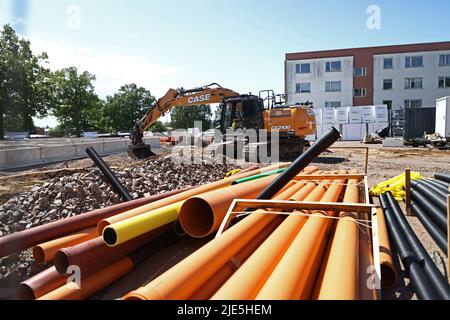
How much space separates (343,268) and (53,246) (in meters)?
2.85

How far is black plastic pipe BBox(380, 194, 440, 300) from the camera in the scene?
10.2ft

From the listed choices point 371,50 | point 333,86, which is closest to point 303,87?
point 333,86

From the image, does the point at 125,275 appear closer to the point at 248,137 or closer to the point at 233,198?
the point at 233,198

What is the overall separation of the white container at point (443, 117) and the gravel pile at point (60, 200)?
60.3ft

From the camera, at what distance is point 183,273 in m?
2.42

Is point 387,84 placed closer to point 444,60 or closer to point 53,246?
point 444,60

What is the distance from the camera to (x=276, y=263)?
2.83 meters

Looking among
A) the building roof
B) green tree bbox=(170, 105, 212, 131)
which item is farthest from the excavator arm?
green tree bbox=(170, 105, 212, 131)

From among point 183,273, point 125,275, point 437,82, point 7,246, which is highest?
point 437,82

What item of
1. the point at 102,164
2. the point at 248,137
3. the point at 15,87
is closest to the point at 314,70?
the point at 248,137

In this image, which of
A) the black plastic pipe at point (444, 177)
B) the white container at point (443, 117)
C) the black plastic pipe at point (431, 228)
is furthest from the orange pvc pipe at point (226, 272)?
the white container at point (443, 117)

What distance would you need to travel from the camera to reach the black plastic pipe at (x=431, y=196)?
494 cm

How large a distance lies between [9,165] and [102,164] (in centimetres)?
763

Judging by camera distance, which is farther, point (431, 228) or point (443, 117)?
point (443, 117)
